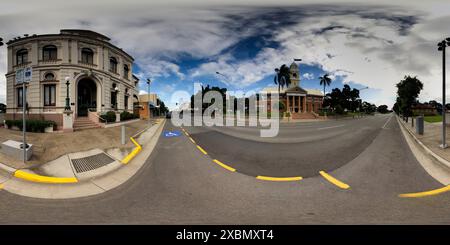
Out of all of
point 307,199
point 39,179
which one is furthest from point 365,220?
point 39,179

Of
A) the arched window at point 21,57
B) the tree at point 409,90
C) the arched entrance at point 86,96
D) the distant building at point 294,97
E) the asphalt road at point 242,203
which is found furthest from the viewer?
the distant building at point 294,97

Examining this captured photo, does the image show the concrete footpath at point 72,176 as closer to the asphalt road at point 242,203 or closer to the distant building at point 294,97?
the asphalt road at point 242,203

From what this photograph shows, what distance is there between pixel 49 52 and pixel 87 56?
2685mm

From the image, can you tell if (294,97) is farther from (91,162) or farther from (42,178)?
(42,178)

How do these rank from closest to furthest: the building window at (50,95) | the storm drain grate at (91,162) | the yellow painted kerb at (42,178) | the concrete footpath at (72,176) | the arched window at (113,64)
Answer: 1. the concrete footpath at (72,176)
2. the yellow painted kerb at (42,178)
3. the storm drain grate at (91,162)
4. the building window at (50,95)
5. the arched window at (113,64)

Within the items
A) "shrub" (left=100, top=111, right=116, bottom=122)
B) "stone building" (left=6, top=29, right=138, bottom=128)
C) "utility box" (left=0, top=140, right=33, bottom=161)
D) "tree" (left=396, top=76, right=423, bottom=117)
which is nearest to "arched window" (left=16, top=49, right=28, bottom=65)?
"stone building" (left=6, top=29, right=138, bottom=128)

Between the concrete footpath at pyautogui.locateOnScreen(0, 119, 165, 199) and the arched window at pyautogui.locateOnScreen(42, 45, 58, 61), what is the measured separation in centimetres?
1538

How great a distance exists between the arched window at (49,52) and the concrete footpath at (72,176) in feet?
50.5

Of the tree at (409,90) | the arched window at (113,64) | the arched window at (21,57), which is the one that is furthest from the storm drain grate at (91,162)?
the tree at (409,90)

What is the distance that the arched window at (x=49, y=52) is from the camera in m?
17.4

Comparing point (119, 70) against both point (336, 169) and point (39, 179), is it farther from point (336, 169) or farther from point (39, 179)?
point (336, 169)

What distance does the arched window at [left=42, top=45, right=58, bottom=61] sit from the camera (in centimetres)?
1744

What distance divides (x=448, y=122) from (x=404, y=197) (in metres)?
23.2

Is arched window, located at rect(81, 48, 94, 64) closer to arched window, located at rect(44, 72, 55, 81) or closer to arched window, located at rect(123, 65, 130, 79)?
arched window, located at rect(44, 72, 55, 81)
